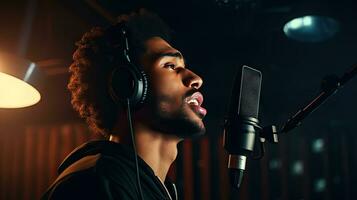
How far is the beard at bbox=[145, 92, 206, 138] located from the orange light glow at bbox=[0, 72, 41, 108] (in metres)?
0.50

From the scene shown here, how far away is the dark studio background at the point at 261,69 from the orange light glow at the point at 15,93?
3.73 feet

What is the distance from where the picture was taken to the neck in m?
1.92

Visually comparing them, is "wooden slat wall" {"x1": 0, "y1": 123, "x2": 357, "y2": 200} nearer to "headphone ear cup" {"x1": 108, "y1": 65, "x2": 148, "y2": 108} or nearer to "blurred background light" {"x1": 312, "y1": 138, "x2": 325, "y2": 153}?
"blurred background light" {"x1": 312, "y1": 138, "x2": 325, "y2": 153}

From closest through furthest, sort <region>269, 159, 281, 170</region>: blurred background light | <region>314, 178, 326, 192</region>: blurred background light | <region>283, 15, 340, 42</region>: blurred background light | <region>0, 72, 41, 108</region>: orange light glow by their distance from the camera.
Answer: <region>0, 72, 41, 108</region>: orange light glow, <region>283, 15, 340, 42</region>: blurred background light, <region>314, 178, 326, 192</region>: blurred background light, <region>269, 159, 281, 170</region>: blurred background light

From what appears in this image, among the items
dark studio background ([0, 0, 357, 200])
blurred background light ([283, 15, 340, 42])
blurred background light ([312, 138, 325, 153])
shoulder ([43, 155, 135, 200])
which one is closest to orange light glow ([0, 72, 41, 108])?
shoulder ([43, 155, 135, 200])

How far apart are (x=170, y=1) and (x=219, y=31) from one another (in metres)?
0.50

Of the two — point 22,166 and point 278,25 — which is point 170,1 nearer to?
point 278,25

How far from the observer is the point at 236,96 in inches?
60.3

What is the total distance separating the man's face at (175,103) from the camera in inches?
75.5

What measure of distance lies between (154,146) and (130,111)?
0.64 ft

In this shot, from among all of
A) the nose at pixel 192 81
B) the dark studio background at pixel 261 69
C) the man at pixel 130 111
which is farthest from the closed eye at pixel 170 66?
the dark studio background at pixel 261 69

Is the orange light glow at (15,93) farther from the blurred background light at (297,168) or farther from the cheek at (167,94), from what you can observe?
the blurred background light at (297,168)

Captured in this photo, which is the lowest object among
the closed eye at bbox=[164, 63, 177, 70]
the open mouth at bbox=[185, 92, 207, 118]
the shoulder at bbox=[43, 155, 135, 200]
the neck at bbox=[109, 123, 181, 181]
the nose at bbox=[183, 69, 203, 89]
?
the shoulder at bbox=[43, 155, 135, 200]

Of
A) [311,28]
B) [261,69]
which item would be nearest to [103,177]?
[311,28]
